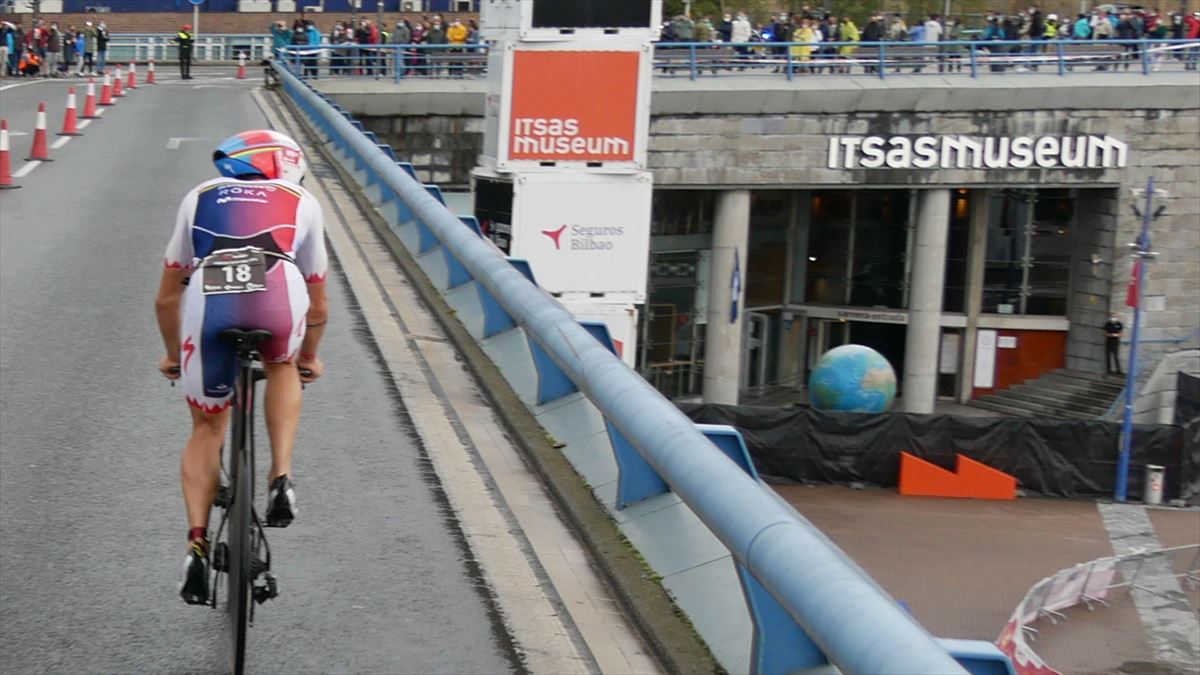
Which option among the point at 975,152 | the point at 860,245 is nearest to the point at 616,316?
the point at 975,152

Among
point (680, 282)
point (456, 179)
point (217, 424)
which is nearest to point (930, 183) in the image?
point (680, 282)

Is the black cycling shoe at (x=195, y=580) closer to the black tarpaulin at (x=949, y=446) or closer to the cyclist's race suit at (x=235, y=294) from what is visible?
the cyclist's race suit at (x=235, y=294)

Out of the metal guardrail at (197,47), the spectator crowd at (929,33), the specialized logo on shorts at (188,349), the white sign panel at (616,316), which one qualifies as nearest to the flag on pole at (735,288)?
the spectator crowd at (929,33)

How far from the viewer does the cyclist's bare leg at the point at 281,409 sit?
538 centimetres

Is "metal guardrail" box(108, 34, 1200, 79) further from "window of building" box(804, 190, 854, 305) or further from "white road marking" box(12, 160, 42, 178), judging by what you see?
"white road marking" box(12, 160, 42, 178)

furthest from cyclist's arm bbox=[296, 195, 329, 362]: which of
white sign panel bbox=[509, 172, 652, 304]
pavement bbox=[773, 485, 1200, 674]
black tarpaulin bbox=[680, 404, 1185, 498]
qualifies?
black tarpaulin bbox=[680, 404, 1185, 498]

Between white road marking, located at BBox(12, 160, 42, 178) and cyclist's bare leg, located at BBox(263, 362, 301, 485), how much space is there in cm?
1771

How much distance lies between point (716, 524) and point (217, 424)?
5.16 feet

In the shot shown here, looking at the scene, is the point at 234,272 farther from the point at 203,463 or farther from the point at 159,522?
the point at 159,522

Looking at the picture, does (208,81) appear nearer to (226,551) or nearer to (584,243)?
(584,243)

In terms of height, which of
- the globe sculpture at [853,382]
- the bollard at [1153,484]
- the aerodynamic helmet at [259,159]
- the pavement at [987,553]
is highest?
the aerodynamic helmet at [259,159]

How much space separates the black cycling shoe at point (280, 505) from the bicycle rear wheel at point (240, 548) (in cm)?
27

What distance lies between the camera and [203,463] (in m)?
5.36

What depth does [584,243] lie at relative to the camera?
75.4ft
